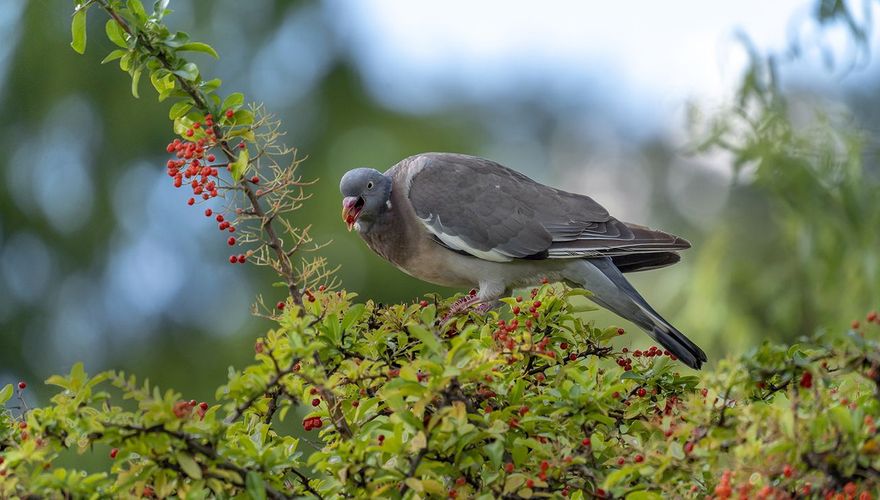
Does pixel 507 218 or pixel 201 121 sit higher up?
pixel 507 218

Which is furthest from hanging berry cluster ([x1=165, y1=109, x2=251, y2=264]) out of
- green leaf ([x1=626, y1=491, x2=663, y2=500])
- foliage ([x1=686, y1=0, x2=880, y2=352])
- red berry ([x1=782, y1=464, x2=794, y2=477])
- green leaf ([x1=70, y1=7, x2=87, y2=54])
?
foliage ([x1=686, y1=0, x2=880, y2=352])

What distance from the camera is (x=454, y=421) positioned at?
2.12m

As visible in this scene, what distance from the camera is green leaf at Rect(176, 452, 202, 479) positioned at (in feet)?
6.63

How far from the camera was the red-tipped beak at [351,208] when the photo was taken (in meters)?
4.79

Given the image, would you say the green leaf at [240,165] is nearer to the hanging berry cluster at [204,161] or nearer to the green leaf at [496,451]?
the hanging berry cluster at [204,161]

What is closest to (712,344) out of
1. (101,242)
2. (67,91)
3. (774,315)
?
(774,315)

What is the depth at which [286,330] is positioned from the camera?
2283mm

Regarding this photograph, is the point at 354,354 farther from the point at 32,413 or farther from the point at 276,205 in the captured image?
the point at 32,413

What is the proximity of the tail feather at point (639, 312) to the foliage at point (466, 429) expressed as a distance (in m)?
1.54

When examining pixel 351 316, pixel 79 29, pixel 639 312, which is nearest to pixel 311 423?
pixel 351 316

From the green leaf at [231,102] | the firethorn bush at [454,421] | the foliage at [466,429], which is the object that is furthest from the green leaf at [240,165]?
the foliage at [466,429]

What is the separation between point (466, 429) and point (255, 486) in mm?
417

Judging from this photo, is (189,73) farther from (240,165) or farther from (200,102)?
(240,165)

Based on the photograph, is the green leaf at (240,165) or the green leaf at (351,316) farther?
the green leaf at (240,165)
